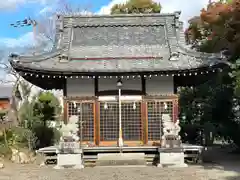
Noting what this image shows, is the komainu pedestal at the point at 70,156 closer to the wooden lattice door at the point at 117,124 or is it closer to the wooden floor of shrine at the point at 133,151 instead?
the wooden floor of shrine at the point at 133,151

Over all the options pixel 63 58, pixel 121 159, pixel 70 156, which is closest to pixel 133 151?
pixel 121 159

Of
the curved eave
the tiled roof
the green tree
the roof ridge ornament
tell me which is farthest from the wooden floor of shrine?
the green tree

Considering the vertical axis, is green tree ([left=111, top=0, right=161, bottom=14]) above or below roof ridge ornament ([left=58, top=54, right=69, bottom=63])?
above

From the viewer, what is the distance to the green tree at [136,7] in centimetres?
2850

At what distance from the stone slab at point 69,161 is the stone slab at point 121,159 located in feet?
2.63

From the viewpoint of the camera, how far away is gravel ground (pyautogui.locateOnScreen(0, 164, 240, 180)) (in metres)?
11.0

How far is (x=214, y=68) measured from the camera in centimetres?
1393

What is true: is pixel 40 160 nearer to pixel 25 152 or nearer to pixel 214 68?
pixel 25 152

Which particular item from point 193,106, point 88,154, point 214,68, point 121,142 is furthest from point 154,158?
point 193,106

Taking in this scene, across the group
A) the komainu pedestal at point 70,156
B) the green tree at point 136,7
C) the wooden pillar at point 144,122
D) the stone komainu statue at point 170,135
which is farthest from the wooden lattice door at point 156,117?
the green tree at point 136,7

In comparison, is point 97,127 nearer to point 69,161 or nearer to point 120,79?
point 69,161

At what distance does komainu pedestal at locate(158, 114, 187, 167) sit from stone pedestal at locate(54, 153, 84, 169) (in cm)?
291

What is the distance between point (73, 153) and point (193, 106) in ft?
34.7

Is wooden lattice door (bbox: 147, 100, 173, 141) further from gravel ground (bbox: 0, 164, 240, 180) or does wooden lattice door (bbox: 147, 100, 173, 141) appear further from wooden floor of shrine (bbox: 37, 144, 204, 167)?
gravel ground (bbox: 0, 164, 240, 180)
